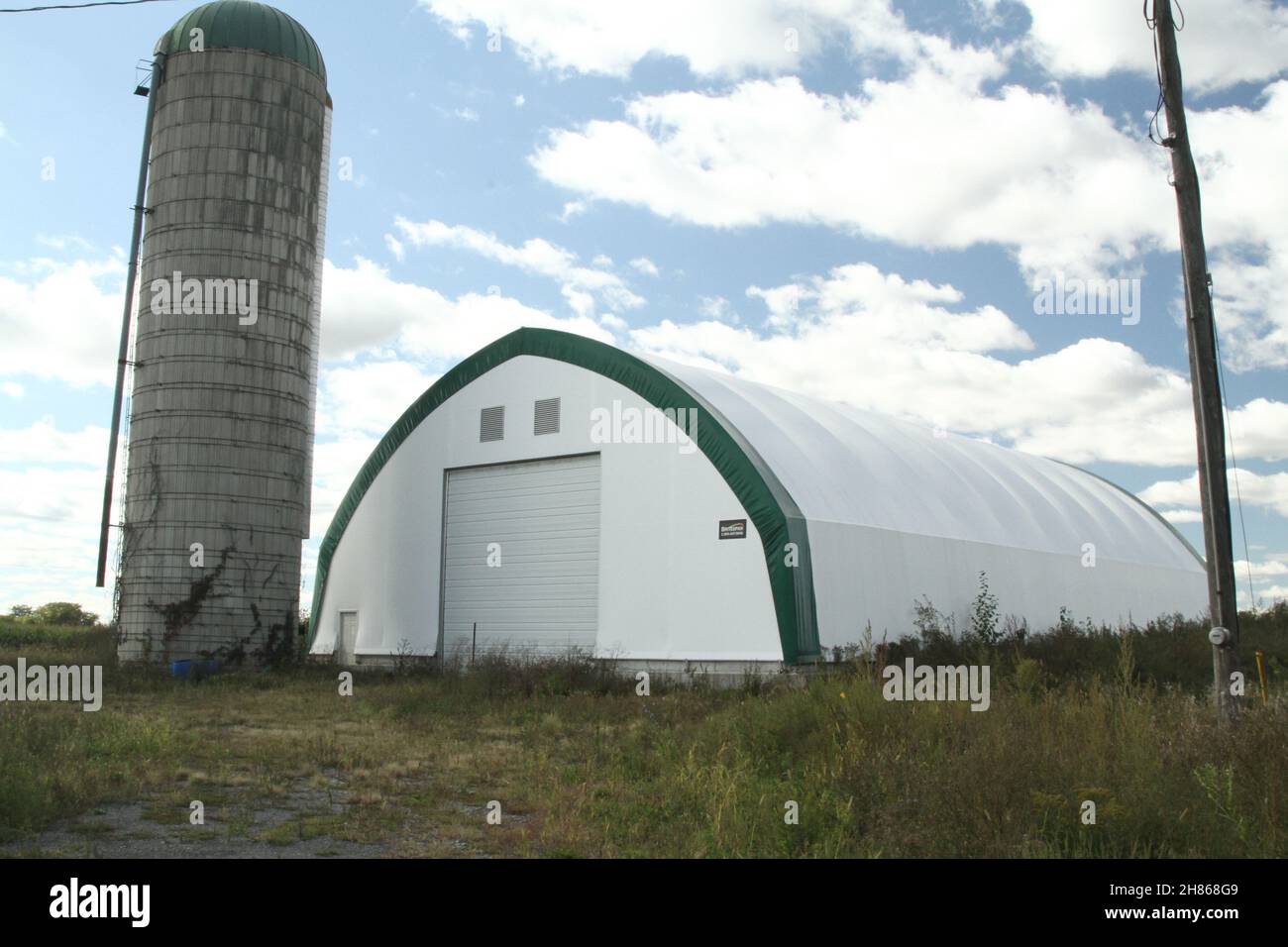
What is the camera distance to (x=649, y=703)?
1733 cm

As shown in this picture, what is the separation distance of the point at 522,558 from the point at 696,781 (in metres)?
13.9

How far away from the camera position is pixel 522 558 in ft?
77.0

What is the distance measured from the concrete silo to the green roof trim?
0.04 metres

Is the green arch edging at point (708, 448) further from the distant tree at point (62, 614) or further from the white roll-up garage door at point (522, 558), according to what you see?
the distant tree at point (62, 614)

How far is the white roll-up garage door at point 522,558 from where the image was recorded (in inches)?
882

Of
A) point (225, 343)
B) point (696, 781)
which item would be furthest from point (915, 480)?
point (696, 781)

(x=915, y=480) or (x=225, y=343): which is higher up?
(x=225, y=343)

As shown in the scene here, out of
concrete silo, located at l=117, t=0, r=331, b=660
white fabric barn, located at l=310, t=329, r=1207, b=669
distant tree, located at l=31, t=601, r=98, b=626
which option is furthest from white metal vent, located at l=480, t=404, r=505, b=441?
distant tree, located at l=31, t=601, r=98, b=626

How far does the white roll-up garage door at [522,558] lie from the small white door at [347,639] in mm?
3013

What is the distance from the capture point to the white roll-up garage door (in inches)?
882

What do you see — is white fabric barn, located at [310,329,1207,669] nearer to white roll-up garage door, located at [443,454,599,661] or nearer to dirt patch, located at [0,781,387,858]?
white roll-up garage door, located at [443,454,599,661]

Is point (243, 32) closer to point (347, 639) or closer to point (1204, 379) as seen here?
point (347, 639)
